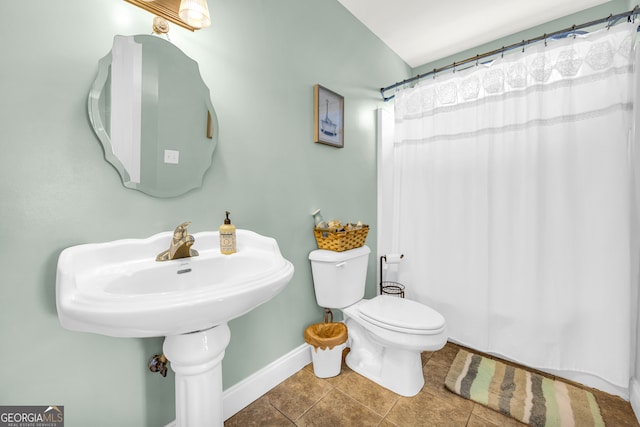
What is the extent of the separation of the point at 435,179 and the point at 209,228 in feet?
5.23

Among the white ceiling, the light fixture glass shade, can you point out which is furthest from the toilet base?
the white ceiling

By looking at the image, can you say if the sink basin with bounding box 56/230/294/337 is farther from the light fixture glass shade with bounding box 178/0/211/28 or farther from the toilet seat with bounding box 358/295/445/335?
the light fixture glass shade with bounding box 178/0/211/28

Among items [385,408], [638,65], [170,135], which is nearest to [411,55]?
[638,65]

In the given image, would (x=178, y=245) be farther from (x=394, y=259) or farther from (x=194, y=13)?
(x=394, y=259)

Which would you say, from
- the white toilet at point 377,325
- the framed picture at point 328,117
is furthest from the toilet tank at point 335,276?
the framed picture at point 328,117

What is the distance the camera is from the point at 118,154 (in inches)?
36.2

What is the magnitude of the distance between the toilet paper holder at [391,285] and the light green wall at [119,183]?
2.07 feet

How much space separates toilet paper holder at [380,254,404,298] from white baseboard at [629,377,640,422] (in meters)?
1.22

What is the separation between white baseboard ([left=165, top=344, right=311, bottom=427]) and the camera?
1.23 metres

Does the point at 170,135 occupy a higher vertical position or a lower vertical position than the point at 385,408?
higher

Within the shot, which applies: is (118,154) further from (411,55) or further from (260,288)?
(411,55)

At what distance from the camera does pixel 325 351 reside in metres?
1.50

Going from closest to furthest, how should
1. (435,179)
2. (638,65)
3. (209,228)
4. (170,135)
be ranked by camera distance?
(170,135), (209,228), (638,65), (435,179)

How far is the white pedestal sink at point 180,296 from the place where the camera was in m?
0.59
